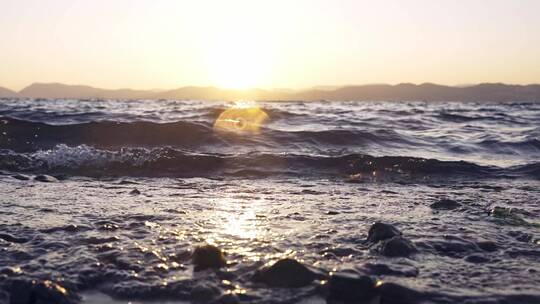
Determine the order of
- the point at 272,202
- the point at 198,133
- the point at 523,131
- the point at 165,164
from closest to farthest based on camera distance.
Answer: the point at 272,202 → the point at 165,164 → the point at 198,133 → the point at 523,131

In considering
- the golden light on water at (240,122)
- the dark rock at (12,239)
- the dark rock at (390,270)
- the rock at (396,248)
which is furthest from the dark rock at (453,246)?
the golden light on water at (240,122)

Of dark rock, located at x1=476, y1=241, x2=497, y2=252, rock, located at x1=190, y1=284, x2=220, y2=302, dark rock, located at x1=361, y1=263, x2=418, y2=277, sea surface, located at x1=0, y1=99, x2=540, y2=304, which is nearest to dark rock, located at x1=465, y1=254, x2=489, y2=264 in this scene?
sea surface, located at x1=0, y1=99, x2=540, y2=304

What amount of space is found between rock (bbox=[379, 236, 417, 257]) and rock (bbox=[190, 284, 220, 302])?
1358mm

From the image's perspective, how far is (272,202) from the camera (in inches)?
237

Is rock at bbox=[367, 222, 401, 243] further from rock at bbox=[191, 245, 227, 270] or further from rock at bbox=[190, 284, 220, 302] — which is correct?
rock at bbox=[190, 284, 220, 302]

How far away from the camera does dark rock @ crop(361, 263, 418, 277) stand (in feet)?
10.9

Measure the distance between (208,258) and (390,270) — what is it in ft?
3.94

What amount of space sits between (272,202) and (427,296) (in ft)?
10.5

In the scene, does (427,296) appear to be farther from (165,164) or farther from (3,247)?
(165,164)

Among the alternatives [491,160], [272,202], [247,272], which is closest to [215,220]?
[272,202]

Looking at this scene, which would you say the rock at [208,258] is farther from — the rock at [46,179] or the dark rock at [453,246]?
the rock at [46,179]

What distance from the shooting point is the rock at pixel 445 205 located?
223 inches

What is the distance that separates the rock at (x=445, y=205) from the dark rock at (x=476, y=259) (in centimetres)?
191

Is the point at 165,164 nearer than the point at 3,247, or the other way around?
the point at 3,247
